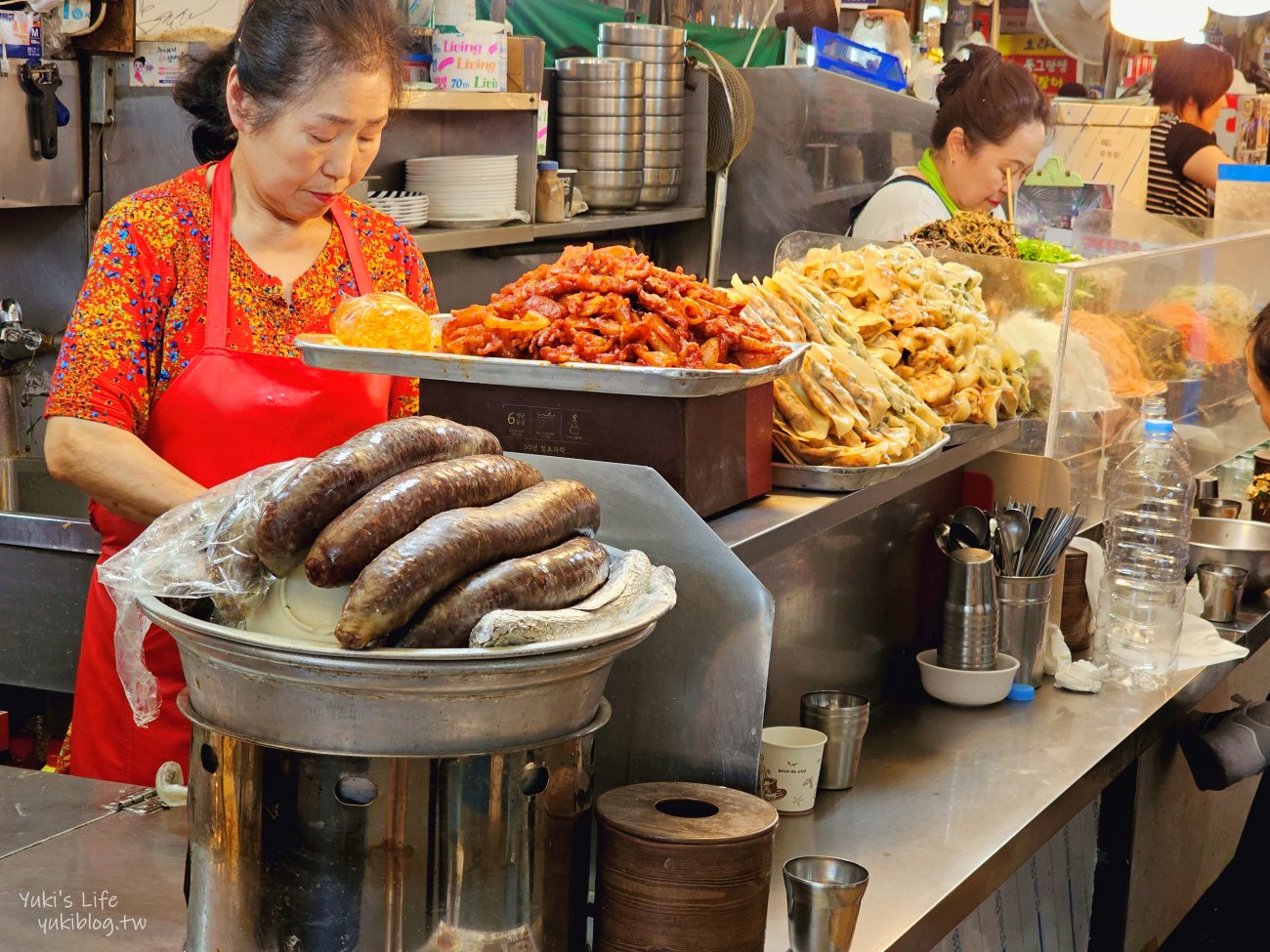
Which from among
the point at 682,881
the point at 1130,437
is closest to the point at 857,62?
the point at 1130,437

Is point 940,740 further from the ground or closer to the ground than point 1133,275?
closer to the ground

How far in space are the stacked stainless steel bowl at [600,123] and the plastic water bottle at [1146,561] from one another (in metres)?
2.45

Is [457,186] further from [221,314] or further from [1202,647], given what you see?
[1202,647]

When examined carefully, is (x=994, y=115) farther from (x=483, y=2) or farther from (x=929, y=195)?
(x=483, y=2)

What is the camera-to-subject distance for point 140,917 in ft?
5.12

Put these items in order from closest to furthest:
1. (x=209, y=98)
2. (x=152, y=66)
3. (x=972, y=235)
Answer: (x=209, y=98) → (x=972, y=235) → (x=152, y=66)

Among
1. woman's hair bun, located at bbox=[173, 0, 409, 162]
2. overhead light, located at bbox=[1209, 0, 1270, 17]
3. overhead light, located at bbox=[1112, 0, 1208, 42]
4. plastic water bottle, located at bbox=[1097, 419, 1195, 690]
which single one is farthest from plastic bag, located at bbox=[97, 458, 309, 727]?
overhead light, located at bbox=[1209, 0, 1270, 17]

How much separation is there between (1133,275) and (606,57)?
7.80 ft

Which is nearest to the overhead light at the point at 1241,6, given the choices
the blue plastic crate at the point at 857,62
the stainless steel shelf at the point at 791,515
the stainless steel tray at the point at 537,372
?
the blue plastic crate at the point at 857,62

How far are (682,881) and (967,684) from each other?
4.48ft

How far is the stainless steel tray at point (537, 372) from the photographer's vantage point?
175cm

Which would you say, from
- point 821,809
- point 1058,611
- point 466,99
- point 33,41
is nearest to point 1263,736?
point 1058,611

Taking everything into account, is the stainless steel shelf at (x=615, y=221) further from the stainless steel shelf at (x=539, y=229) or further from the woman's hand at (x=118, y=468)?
the woman's hand at (x=118, y=468)

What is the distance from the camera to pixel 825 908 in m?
1.63
